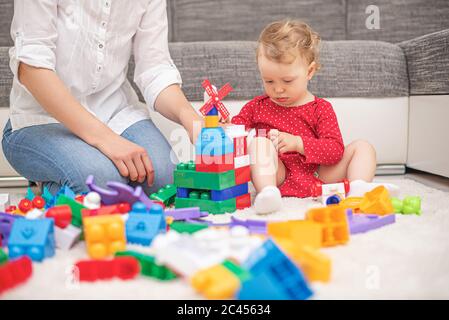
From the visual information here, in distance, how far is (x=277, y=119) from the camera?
128cm

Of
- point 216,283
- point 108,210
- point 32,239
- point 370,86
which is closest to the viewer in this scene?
point 216,283

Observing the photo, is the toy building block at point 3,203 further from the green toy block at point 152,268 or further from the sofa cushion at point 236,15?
the sofa cushion at point 236,15

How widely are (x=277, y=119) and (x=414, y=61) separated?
56 centimetres

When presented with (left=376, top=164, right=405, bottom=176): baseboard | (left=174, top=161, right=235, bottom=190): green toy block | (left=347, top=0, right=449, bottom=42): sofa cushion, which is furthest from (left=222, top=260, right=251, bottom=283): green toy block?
(left=347, top=0, right=449, bottom=42): sofa cushion

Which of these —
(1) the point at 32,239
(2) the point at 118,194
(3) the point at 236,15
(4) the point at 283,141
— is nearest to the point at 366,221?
(4) the point at 283,141

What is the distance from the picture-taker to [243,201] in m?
1.12

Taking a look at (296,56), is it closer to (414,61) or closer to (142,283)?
(414,61)

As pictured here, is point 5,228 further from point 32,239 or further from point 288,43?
point 288,43

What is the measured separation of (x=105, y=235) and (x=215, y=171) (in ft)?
1.02

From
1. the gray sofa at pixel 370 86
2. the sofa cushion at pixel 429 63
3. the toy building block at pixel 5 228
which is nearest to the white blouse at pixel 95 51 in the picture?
the gray sofa at pixel 370 86

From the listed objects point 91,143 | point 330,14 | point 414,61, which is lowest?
point 91,143

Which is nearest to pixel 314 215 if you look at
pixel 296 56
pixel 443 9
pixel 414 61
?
pixel 296 56

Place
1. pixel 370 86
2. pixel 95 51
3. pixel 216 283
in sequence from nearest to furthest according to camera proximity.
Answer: pixel 216 283 < pixel 95 51 < pixel 370 86
